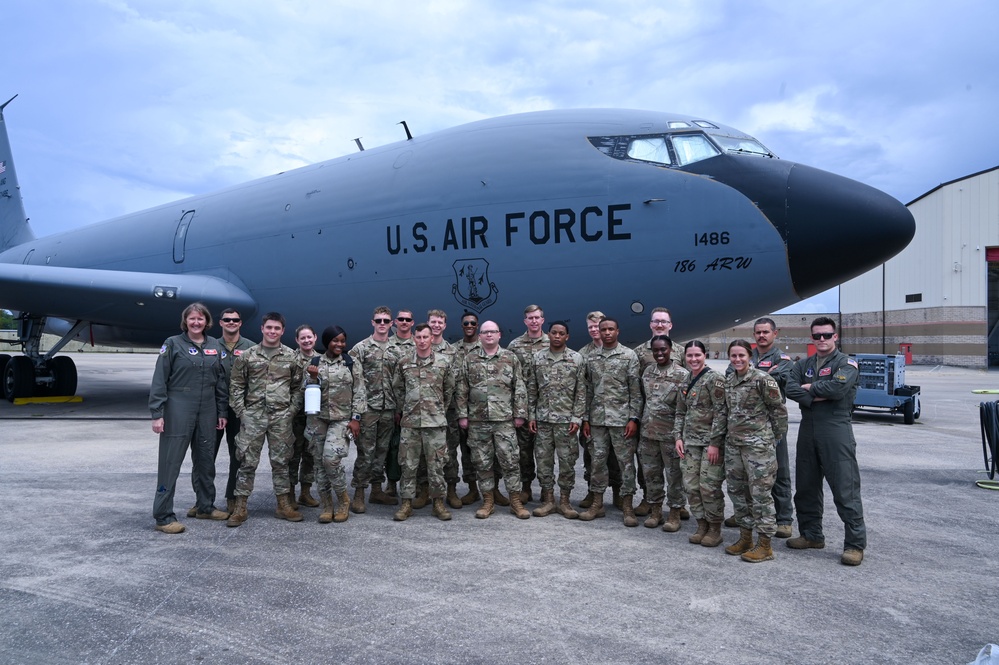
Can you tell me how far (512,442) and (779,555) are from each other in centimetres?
228

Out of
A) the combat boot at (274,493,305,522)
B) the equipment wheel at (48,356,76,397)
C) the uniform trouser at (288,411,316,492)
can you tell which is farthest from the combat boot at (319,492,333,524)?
the equipment wheel at (48,356,76,397)

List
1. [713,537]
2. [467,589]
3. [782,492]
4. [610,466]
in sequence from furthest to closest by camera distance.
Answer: [610,466], [782,492], [713,537], [467,589]

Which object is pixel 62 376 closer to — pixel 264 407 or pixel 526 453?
pixel 264 407

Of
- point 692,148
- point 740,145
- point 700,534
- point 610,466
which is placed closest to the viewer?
point 700,534

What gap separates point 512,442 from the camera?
583 cm

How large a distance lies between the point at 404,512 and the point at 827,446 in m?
3.33

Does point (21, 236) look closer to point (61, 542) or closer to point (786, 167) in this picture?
point (61, 542)

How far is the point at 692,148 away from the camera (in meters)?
7.55

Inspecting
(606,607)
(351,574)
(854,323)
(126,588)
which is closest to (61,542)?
(126,588)

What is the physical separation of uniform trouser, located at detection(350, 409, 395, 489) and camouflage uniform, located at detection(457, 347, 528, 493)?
70 cm

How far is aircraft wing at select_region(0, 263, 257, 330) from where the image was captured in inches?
416

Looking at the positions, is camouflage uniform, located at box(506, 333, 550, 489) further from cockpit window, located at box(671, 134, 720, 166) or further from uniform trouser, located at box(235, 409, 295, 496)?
cockpit window, located at box(671, 134, 720, 166)

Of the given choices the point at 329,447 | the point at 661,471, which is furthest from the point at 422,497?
the point at 661,471

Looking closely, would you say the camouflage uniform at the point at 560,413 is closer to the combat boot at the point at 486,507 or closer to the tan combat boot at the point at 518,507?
the tan combat boot at the point at 518,507
